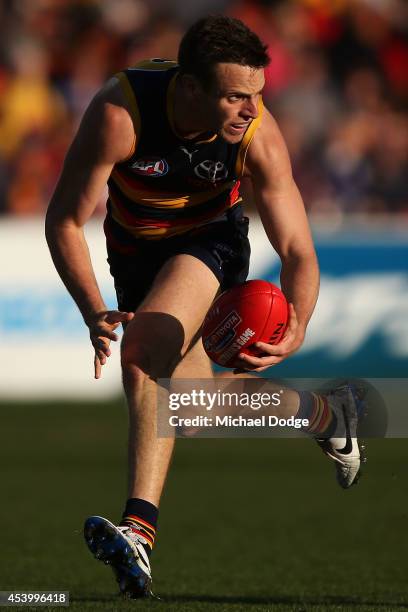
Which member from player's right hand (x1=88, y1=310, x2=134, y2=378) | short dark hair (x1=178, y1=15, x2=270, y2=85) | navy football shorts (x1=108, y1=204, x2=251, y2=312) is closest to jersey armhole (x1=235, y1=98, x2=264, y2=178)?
short dark hair (x1=178, y1=15, x2=270, y2=85)

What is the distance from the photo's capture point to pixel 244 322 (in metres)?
5.05

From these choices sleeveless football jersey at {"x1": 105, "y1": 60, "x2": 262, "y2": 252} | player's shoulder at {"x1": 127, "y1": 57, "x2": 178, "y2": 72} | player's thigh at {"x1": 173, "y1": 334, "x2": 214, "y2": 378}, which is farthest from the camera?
player's thigh at {"x1": 173, "y1": 334, "x2": 214, "y2": 378}

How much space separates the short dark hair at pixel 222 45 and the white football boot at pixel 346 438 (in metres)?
1.58

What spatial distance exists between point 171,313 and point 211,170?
64 cm

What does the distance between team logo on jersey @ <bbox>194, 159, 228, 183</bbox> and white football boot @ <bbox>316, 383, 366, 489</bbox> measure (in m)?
1.10

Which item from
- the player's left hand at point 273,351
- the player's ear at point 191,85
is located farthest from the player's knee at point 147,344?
the player's ear at point 191,85

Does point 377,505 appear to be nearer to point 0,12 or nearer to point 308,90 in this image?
point 308,90

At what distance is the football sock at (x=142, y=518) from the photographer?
16.2ft

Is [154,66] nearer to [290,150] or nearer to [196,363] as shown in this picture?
[196,363]

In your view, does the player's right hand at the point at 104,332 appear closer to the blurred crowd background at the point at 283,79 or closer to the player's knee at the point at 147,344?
the player's knee at the point at 147,344

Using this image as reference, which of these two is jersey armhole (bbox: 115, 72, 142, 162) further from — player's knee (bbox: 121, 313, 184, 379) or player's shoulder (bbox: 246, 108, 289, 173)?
player's knee (bbox: 121, 313, 184, 379)

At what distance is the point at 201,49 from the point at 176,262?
0.95m

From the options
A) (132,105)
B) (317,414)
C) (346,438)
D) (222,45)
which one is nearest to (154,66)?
(132,105)

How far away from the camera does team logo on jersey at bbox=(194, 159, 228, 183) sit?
5379 mm
